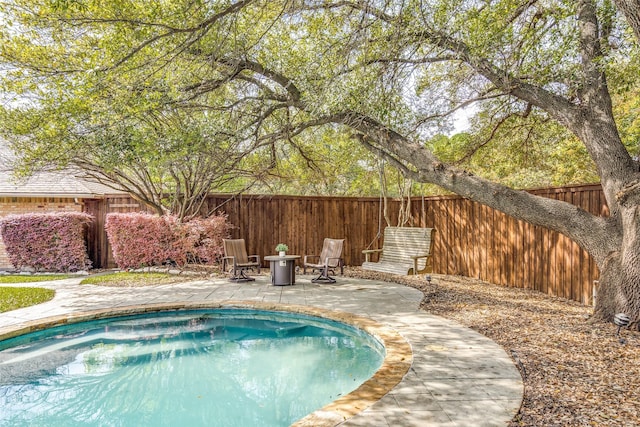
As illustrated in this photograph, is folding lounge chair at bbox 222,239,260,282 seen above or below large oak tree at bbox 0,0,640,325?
below

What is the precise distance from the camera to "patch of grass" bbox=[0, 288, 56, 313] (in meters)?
5.84

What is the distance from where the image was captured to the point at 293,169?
36.8 feet

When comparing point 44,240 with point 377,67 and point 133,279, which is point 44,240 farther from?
point 377,67

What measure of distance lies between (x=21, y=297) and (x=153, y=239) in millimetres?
2706

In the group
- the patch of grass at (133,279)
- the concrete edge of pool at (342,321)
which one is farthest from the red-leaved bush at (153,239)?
the concrete edge of pool at (342,321)

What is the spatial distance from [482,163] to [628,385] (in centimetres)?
716

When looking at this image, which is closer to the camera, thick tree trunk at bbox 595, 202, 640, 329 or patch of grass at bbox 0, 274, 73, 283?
thick tree trunk at bbox 595, 202, 640, 329

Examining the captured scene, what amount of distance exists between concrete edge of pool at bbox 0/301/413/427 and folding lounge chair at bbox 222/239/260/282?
1.93m

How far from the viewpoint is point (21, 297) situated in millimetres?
6383

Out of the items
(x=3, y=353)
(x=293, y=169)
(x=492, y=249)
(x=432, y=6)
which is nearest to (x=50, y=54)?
(x=3, y=353)

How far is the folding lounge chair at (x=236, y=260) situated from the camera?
25.9 ft

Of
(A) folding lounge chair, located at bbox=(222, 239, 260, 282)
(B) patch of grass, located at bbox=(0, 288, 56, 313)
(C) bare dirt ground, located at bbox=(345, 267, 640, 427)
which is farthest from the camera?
(A) folding lounge chair, located at bbox=(222, 239, 260, 282)

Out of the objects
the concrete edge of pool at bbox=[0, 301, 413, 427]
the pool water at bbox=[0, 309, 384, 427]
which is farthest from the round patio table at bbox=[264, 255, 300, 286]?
the pool water at bbox=[0, 309, 384, 427]

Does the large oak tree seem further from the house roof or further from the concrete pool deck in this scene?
the house roof
